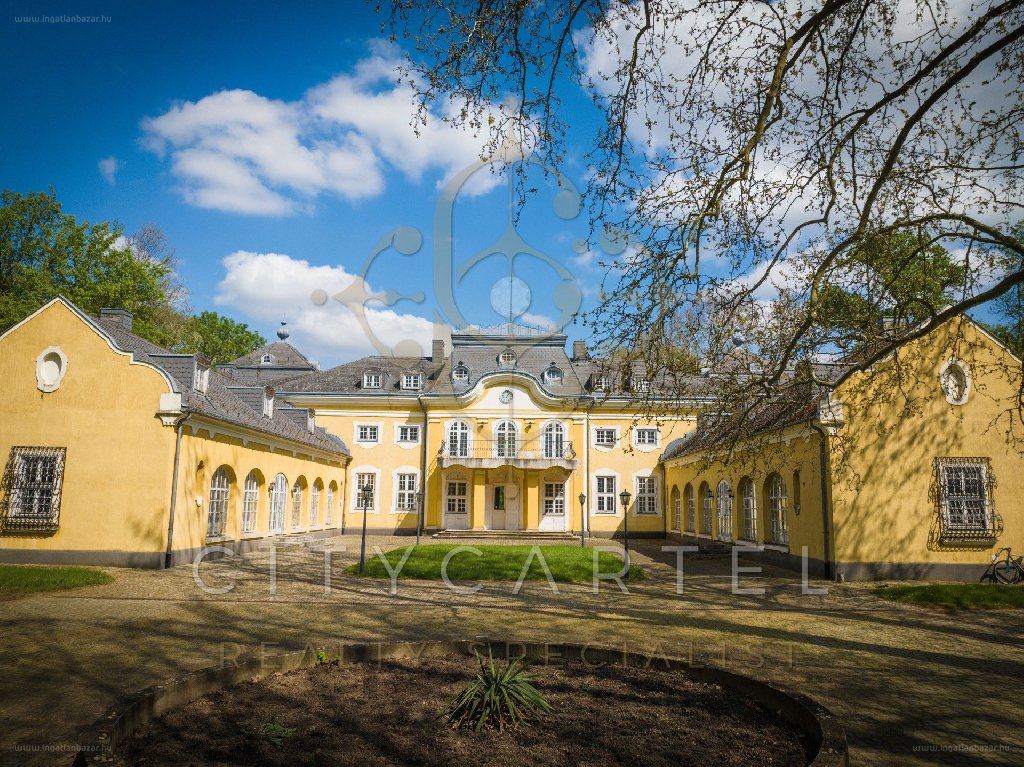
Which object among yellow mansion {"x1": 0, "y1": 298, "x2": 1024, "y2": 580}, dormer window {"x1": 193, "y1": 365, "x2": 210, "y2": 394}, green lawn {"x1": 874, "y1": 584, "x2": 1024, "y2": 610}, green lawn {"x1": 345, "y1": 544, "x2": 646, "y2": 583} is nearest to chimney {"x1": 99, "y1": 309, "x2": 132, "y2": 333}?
yellow mansion {"x1": 0, "y1": 298, "x2": 1024, "y2": 580}

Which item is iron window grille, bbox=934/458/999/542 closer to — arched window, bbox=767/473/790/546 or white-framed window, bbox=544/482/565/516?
arched window, bbox=767/473/790/546

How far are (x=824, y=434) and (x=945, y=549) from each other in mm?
3697

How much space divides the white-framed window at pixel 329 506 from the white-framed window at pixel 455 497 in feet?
16.6

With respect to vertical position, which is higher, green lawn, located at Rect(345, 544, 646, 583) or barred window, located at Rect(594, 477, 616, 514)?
barred window, located at Rect(594, 477, 616, 514)

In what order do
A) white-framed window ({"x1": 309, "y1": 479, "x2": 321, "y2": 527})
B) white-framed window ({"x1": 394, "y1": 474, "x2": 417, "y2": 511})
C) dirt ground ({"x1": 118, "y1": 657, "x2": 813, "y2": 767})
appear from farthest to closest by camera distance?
white-framed window ({"x1": 394, "y1": 474, "x2": 417, "y2": 511}) → white-framed window ({"x1": 309, "y1": 479, "x2": 321, "y2": 527}) → dirt ground ({"x1": 118, "y1": 657, "x2": 813, "y2": 767})

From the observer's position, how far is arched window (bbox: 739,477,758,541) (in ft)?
65.4

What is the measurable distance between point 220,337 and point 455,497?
65.3 feet

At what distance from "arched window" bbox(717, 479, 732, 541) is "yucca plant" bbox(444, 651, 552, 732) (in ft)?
61.6

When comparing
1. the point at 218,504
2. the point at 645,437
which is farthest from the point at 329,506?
the point at 645,437

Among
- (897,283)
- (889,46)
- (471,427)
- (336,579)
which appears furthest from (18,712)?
(471,427)

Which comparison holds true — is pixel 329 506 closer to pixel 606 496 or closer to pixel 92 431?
pixel 606 496

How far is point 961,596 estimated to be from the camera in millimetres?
12164

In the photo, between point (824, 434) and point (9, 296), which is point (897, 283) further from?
point (9, 296)

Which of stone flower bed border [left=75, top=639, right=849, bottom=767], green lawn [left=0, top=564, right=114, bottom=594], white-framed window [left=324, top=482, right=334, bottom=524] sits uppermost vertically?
white-framed window [left=324, top=482, right=334, bottom=524]
